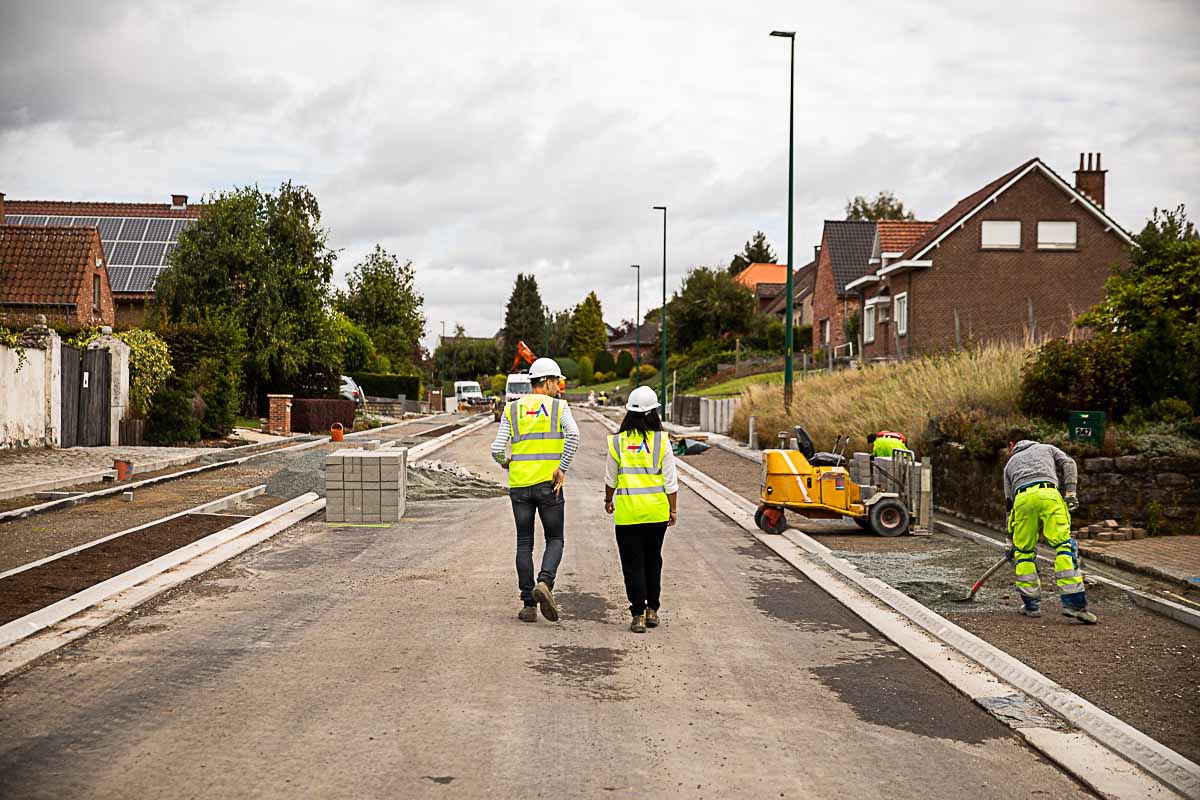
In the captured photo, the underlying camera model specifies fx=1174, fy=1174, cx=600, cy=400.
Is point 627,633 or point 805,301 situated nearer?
point 627,633

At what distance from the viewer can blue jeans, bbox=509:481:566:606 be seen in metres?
8.59

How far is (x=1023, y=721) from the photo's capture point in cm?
619

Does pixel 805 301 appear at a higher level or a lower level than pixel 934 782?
higher

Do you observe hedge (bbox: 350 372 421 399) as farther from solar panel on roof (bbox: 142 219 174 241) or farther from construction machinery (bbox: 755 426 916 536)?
construction machinery (bbox: 755 426 916 536)

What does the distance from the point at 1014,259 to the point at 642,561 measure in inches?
1379

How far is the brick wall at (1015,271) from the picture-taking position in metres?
39.6

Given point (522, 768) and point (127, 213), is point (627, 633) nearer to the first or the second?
point (522, 768)

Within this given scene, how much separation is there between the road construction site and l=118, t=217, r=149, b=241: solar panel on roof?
47.8m

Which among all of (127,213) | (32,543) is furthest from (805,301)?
(32,543)

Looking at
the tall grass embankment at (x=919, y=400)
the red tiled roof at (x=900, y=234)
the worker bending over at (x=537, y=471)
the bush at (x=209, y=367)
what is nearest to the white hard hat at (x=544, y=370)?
the worker bending over at (x=537, y=471)

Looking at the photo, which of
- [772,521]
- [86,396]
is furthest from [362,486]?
[86,396]

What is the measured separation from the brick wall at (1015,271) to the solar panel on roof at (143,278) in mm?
32258

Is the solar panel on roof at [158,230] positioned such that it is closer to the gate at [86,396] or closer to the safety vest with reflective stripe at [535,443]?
the gate at [86,396]

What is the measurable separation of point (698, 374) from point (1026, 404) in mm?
48859
